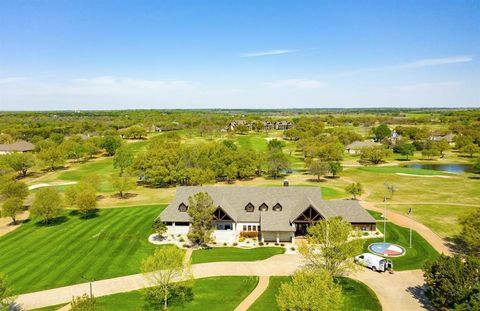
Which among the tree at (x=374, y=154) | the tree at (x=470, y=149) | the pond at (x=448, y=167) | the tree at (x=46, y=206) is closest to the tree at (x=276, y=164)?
the tree at (x=374, y=154)

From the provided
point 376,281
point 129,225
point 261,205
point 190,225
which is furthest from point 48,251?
point 376,281

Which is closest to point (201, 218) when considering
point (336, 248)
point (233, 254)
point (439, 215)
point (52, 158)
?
point (233, 254)

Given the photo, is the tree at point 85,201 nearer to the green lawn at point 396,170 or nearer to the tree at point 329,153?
the tree at point 329,153

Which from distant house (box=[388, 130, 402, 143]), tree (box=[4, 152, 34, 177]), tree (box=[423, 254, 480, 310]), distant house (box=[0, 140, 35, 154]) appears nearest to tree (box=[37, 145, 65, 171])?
tree (box=[4, 152, 34, 177])

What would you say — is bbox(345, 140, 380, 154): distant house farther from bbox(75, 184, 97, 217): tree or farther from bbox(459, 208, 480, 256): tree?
bbox(75, 184, 97, 217): tree

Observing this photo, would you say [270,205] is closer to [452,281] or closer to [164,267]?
[164,267]
